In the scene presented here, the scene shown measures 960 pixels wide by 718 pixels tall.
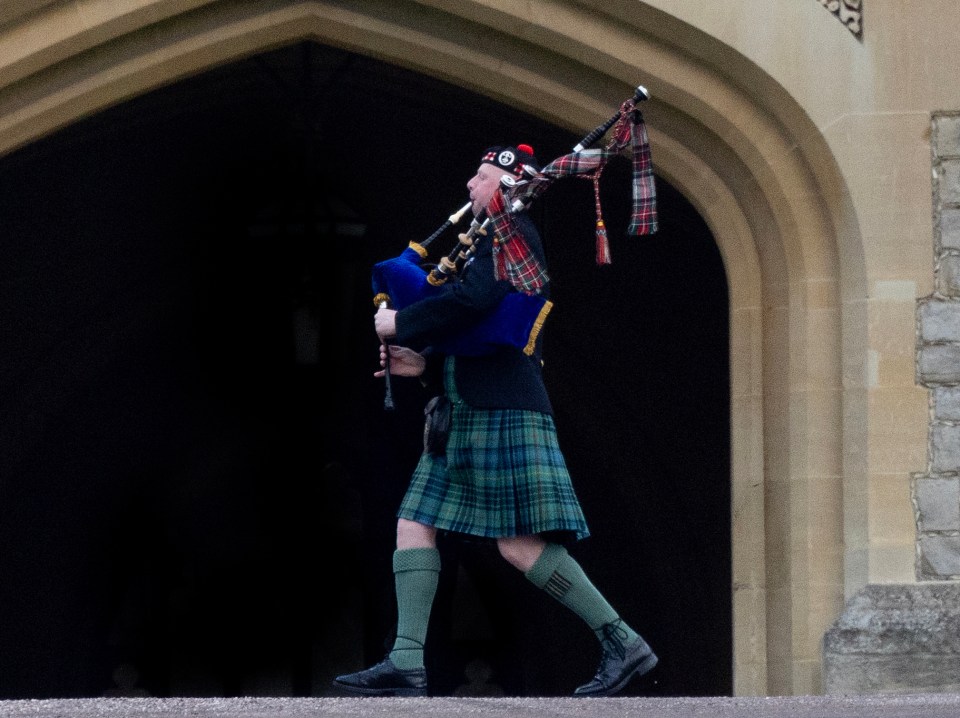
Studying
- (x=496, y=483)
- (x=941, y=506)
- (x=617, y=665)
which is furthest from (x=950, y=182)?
(x=617, y=665)

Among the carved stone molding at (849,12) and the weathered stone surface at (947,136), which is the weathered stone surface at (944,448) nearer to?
the weathered stone surface at (947,136)

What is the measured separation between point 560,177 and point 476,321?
1.49 feet

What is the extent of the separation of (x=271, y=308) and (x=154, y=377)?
2.78ft

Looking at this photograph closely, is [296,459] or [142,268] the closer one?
[142,268]

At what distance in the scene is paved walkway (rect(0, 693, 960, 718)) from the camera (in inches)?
204

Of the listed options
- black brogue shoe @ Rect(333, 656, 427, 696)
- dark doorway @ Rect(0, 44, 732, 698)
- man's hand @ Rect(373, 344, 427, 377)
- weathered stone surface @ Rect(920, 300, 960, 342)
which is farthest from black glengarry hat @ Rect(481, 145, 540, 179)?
dark doorway @ Rect(0, 44, 732, 698)

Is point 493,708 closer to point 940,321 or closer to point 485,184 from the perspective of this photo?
point 485,184

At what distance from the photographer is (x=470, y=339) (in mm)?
6250

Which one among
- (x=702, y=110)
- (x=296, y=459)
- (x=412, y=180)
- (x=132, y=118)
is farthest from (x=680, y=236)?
(x=296, y=459)

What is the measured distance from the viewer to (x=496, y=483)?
6223 millimetres

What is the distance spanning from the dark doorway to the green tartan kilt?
13.1ft

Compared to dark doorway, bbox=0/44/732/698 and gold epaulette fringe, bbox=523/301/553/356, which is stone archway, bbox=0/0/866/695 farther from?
dark doorway, bbox=0/44/732/698

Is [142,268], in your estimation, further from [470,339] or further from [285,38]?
[470,339]

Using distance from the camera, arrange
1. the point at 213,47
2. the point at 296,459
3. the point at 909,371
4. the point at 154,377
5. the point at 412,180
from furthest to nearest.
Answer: the point at 296,459 → the point at 154,377 → the point at 412,180 → the point at 213,47 → the point at 909,371
